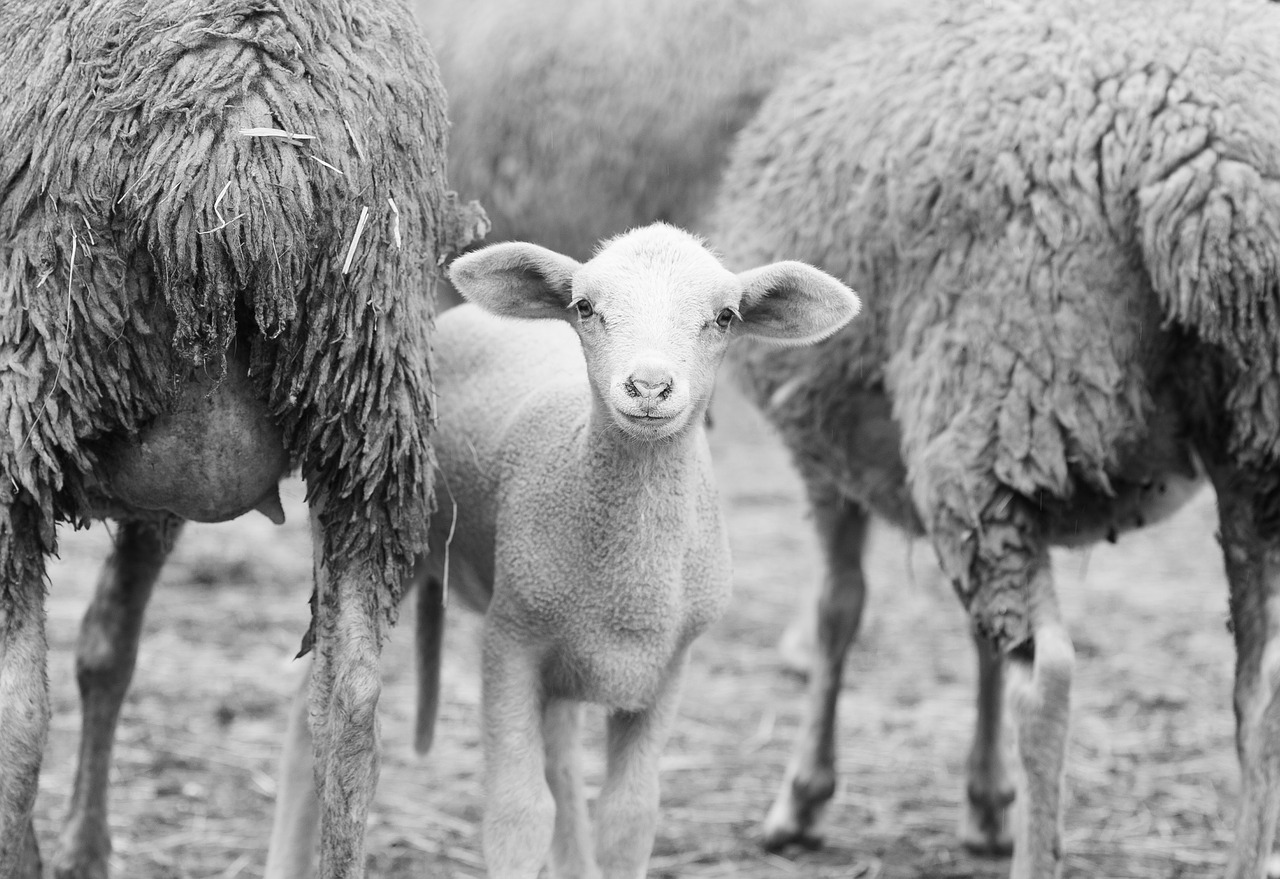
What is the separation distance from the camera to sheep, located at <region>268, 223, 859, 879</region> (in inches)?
139

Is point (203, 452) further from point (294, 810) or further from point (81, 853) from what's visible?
point (81, 853)

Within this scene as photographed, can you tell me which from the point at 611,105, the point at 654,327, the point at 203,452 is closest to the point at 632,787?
the point at 654,327

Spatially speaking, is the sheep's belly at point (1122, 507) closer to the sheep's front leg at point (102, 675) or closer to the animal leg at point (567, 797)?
the animal leg at point (567, 797)

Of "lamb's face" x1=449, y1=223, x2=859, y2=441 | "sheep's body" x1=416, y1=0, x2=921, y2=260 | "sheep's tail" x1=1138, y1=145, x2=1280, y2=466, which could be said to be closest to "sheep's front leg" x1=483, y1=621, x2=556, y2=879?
"lamb's face" x1=449, y1=223, x2=859, y2=441

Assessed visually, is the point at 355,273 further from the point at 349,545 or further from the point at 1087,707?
the point at 1087,707

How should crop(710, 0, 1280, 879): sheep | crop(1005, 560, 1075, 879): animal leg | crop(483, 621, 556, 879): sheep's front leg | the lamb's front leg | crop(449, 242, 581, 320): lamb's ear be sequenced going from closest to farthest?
crop(449, 242, 581, 320): lamb's ear < crop(483, 621, 556, 879): sheep's front leg < the lamb's front leg < crop(710, 0, 1280, 879): sheep < crop(1005, 560, 1075, 879): animal leg

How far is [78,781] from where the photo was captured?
183 inches

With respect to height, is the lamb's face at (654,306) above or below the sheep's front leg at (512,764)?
above

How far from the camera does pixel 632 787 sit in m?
3.89

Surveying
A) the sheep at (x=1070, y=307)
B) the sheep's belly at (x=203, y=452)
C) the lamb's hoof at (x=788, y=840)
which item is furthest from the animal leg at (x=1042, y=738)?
the sheep's belly at (x=203, y=452)

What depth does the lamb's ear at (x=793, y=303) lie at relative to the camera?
3674 millimetres

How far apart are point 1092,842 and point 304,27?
371 cm

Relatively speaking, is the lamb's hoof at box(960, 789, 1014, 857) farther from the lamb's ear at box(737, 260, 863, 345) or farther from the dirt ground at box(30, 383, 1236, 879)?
the lamb's ear at box(737, 260, 863, 345)

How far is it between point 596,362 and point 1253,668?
202 cm
